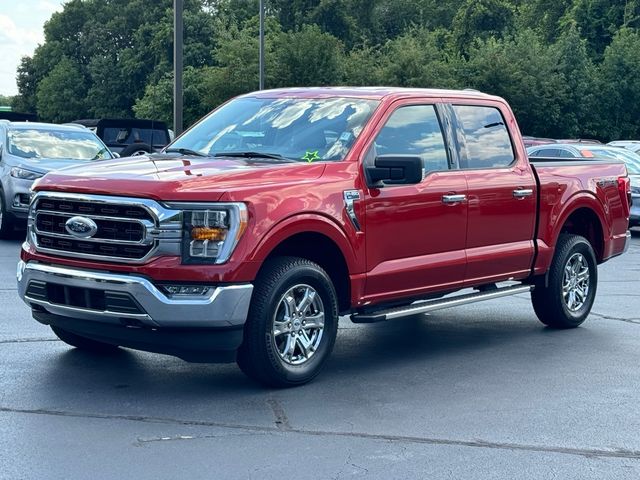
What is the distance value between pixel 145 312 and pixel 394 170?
6.62ft

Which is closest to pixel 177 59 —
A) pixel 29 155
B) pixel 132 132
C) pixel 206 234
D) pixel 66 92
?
pixel 132 132

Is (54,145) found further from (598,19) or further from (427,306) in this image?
(598,19)

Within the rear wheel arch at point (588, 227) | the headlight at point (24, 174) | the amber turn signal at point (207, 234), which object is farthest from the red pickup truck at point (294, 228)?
the headlight at point (24, 174)

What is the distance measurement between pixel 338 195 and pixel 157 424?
2007mm

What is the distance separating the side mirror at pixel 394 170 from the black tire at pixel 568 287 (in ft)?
8.27

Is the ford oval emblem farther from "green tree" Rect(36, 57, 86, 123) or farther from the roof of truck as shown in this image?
"green tree" Rect(36, 57, 86, 123)

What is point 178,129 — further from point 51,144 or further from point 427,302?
point 427,302

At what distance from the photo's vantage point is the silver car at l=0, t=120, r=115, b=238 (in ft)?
52.8

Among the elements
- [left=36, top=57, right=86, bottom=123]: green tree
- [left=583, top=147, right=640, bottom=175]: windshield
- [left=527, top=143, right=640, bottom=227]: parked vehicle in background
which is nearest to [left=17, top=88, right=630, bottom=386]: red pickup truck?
[left=527, top=143, right=640, bottom=227]: parked vehicle in background

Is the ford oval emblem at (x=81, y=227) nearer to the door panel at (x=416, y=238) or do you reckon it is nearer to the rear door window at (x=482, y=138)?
the door panel at (x=416, y=238)

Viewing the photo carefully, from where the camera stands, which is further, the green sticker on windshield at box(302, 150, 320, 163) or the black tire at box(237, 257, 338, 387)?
the green sticker on windshield at box(302, 150, 320, 163)

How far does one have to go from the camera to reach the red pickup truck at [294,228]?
6746 millimetres

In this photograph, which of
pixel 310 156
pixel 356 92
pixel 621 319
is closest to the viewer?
pixel 310 156

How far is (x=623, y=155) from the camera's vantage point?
22000 mm
